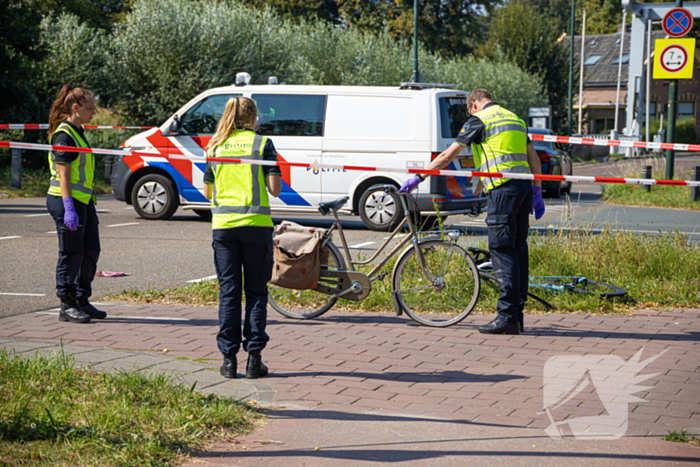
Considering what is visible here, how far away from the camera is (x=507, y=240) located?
243 inches

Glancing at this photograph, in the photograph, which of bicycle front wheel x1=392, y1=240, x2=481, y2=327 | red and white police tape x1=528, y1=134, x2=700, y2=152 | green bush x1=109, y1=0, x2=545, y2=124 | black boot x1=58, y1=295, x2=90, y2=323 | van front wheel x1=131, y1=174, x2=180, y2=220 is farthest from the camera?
green bush x1=109, y1=0, x2=545, y2=124

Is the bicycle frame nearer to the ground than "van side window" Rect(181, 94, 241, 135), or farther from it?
nearer to the ground

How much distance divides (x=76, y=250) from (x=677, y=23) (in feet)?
44.4

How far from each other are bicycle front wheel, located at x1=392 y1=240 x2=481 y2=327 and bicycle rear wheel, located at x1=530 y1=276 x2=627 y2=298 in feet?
3.50

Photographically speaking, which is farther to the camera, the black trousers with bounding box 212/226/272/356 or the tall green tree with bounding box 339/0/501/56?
the tall green tree with bounding box 339/0/501/56

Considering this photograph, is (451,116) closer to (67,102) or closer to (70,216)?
(67,102)

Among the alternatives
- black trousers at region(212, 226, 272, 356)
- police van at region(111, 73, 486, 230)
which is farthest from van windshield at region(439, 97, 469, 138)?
black trousers at region(212, 226, 272, 356)

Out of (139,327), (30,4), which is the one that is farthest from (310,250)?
(30,4)

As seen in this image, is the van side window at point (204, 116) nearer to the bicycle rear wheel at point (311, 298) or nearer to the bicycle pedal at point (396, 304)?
the bicycle rear wheel at point (311, 298)

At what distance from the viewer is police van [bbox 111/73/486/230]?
39.2ft

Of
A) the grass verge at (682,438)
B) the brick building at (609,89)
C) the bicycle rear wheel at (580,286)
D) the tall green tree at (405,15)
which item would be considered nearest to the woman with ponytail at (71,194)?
the bicycle rear wheel at (580,286)

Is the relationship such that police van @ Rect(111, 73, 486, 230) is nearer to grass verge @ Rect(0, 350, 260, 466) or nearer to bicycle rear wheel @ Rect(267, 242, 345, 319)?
bicycle rear wheel @ Rect(267, 242, 345, 319)

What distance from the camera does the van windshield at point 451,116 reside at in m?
12.0

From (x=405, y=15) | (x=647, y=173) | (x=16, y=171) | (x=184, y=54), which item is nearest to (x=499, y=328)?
(x=647, y=173)
